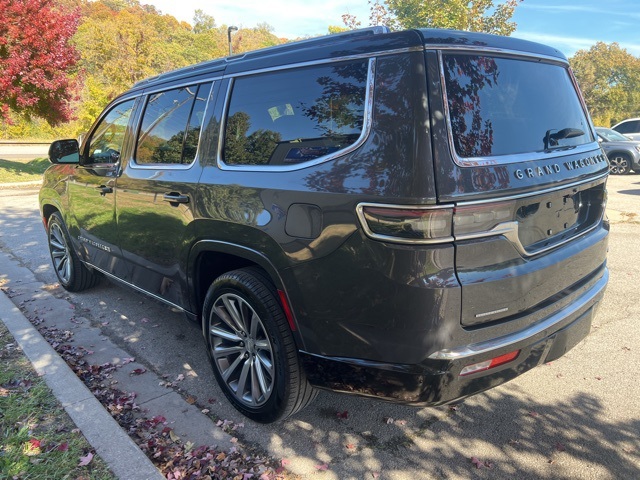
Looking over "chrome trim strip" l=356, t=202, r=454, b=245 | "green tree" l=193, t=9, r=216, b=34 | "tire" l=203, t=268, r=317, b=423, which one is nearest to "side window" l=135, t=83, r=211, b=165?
"tire" l=203, t=268, r=317, b=423

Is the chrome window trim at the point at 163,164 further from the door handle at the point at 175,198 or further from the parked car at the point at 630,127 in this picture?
the parked car at the point at 630,127

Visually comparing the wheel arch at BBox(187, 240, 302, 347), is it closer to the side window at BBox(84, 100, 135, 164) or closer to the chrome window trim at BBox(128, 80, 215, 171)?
the chrome window trim at BBox(128, 80, 215, 171)

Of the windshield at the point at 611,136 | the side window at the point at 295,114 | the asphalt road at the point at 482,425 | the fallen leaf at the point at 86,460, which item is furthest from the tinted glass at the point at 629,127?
the fallen leaf at the point at 86,460

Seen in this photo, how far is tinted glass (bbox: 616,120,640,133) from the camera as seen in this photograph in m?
17.1

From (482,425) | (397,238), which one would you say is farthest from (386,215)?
(482,425)

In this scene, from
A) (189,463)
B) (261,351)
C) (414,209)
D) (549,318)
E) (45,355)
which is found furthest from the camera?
(45,355)

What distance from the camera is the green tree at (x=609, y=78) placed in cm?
4816

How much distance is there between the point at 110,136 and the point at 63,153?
0.73 meters

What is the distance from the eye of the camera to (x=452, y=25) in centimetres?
1972

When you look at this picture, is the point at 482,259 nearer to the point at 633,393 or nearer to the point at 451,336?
the point at 451,336

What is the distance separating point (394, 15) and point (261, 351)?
78.3ft

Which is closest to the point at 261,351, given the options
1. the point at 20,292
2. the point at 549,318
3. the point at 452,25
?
the point at 549,318

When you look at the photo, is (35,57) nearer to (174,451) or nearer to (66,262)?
(66,262)

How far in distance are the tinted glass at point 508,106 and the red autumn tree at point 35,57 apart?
638 inches
